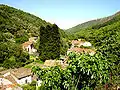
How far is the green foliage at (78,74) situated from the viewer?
14.2 m

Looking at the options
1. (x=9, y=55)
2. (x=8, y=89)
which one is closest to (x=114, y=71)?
(x=8, y=89)

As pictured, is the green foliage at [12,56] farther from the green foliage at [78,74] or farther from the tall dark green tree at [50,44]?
the green foliage at [78,74]

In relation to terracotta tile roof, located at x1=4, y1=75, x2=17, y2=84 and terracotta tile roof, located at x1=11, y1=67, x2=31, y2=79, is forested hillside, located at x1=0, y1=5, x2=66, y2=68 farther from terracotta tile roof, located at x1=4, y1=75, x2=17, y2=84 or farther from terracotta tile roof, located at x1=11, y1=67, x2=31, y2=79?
terracotta tile roof, located at x1=4, y1=75, x2=17, y2=84

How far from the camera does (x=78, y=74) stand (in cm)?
1495

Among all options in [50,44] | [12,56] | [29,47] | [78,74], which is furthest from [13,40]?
[78,74]

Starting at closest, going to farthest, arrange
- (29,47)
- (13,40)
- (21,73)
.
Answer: (21,73) < (29,47) < (13,40)

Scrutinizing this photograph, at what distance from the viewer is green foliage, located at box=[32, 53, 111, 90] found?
14.2 metres

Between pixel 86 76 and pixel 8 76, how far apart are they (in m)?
26.7

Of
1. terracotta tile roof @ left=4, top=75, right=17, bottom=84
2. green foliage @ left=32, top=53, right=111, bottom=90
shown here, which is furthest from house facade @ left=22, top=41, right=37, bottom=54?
green foliage @ left=32, top=53, right=111, bottom=90

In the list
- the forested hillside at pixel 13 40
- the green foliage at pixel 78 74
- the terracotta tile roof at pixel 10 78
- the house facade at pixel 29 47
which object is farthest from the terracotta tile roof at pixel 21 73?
the green foliage at pixel 78 74

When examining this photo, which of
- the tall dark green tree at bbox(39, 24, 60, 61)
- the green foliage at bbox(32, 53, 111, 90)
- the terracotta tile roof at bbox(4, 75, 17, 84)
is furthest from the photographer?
the tall dark green tree at bbox(39, 24, 60, 61)

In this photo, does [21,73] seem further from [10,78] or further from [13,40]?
[13,40]

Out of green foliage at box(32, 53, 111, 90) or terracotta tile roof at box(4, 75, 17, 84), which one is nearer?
green foliage at box(32, 53, 111, 90)

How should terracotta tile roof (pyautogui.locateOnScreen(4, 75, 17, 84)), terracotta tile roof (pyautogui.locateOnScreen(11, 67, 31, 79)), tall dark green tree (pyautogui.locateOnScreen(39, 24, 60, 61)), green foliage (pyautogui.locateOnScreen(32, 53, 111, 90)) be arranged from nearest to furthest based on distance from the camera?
green foliage (pyautogui.locateOnScreen(32, 53, 111, 90)) < terracotta tile roof (pyautogui.locateOnScreen(4, 75, 17, 84)) < terracotta tile roof (pyautogui.locateOnScreen(11, 67, 31, 79)) < tall dark green tree (pyautogui.locateOnScreen(39, 24, 60, 61))
